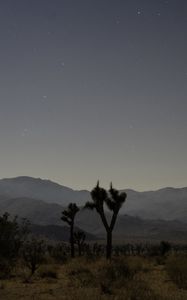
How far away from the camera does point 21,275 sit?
21.2 meters

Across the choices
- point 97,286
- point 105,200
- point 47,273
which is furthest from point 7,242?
point 105,200

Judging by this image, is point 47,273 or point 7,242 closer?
point 7,242

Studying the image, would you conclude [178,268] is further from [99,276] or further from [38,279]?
[38,279]

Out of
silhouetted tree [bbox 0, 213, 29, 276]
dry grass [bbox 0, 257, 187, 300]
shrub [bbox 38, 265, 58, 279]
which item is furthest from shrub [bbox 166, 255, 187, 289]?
silhouetted tree [bbox 0, 213, 29, 276]

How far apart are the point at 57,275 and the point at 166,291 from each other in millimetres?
7846

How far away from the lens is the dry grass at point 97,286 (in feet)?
43.3

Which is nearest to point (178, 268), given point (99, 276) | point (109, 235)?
point (99, 276)

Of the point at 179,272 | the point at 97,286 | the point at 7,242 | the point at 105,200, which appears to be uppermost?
the point at 105,200

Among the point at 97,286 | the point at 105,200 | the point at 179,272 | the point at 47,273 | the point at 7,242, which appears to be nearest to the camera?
the point at 97,286

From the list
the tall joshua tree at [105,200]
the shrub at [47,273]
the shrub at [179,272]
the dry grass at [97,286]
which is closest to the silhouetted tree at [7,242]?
the dry grass at [97,286]

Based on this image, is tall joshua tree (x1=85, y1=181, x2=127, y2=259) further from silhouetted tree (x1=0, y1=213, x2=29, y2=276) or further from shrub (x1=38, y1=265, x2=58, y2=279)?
silhouetted tree (x1=0, y1=213, x2=29, y2=276)

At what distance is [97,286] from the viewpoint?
1584 centimetres

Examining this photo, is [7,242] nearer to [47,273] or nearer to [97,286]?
[47,273]

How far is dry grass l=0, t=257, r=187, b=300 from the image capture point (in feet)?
43.3
